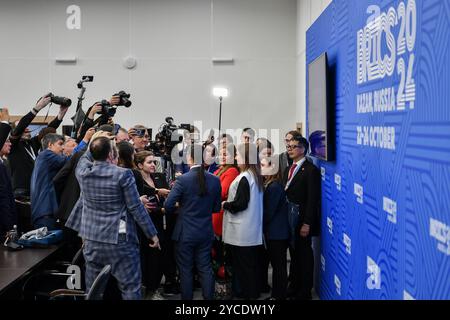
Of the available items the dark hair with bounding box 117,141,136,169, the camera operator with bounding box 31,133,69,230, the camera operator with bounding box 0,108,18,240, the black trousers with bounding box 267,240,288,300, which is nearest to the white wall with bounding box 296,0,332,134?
the black trousers with bounding box 267,240,288,300

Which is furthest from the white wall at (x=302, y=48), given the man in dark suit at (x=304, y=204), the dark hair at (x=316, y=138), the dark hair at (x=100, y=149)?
the dark hair at (x=100, y=149)

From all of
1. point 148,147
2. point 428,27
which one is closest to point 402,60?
point 428,27

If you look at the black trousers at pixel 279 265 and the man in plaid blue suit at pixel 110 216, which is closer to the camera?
the man in plaid blue suit at pixel 110 216

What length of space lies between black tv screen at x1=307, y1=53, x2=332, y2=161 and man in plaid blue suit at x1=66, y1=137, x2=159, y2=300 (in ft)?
5.30

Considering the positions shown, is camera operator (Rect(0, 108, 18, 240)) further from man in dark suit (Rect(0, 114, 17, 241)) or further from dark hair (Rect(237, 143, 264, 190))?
dark hair (Rect(237, 143, 264, 190))

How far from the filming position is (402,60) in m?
2.38

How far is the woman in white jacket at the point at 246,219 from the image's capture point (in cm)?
438

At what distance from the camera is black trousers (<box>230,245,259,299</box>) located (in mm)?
4547

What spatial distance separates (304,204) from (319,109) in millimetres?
864

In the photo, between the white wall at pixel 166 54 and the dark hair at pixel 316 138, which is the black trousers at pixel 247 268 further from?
the white wall at pixel 166 54

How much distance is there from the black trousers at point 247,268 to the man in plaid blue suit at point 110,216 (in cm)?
113
